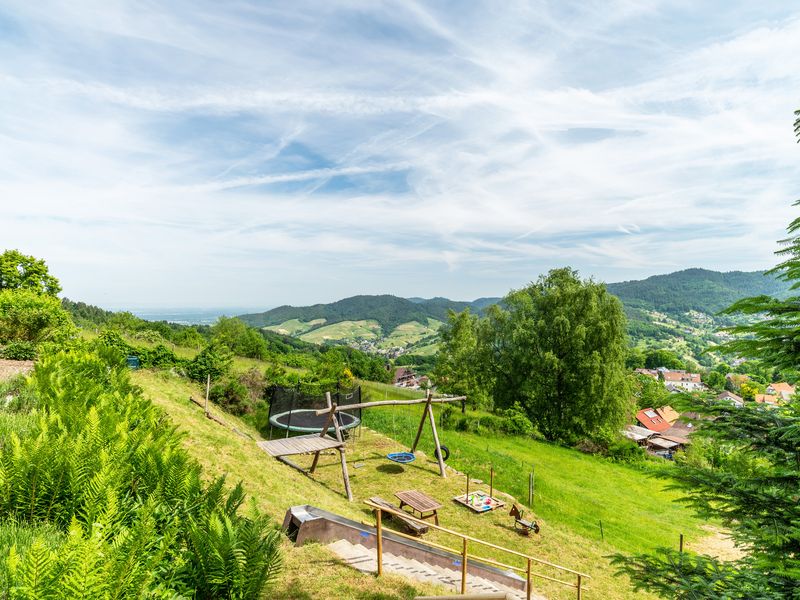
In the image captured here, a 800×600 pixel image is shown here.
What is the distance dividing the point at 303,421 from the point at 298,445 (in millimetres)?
Result: 5528

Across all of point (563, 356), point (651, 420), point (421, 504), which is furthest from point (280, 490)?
point (651, 420)

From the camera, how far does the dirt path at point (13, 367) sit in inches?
436

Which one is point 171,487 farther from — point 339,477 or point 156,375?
point 156,375

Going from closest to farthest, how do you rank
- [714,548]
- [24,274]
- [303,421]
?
[714,548] → [303,421] → [24,274]

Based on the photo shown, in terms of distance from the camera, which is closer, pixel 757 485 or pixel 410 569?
pixel 757 485

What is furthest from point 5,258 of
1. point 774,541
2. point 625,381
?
point 625,381

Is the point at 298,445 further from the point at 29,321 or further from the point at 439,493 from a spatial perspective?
the point at 29,321

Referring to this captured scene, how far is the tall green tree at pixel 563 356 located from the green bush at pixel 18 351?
1020 inches

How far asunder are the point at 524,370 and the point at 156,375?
23365 mm

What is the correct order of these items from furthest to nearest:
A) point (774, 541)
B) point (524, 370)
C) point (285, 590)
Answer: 1. point (524, 370)
2. point (285, 590)
3. point (774, 541)

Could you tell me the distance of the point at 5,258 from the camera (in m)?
26.0

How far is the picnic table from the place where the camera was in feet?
36.7

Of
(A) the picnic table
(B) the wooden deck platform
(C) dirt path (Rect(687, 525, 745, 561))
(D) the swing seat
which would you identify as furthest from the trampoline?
(C) dirt path (Rect(687, 525, 745, 561))

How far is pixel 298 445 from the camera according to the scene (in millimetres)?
12750
